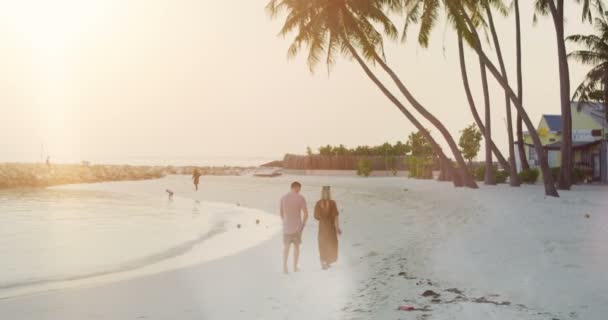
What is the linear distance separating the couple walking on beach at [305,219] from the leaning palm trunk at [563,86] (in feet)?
67.4

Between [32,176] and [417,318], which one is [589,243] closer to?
[417,318]

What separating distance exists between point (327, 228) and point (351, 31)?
20.8 m

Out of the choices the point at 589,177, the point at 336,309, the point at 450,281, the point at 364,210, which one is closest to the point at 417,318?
the point at 336,309

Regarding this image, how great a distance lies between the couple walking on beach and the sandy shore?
43 centimetres

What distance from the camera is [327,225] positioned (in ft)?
36.1

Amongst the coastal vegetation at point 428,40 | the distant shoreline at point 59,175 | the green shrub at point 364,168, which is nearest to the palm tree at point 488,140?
the coastal vegetation at point 428,40

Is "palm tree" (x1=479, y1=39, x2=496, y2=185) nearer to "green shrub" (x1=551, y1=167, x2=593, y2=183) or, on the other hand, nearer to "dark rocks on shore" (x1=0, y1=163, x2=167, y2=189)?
"green shrub" (x1=551, y1=167, x2=593, y2=183)

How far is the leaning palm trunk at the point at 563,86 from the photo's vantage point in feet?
88.8

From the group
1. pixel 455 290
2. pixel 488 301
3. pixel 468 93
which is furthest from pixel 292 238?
pixel 468 93

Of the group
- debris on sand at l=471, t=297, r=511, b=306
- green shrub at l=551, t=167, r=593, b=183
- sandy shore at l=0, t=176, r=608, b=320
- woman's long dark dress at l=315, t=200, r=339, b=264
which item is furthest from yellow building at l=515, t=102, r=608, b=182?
debris on sand at l=471, t=297, r=511, b=306

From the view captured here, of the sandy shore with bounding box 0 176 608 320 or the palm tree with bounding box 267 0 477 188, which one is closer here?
the sandy shore with bounding box 0 176 608 320

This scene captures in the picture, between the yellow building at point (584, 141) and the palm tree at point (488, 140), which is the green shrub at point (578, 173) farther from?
the palm tree at point (488, 140)

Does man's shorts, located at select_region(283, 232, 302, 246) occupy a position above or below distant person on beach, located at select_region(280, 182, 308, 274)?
below

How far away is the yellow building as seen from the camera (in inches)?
1563
